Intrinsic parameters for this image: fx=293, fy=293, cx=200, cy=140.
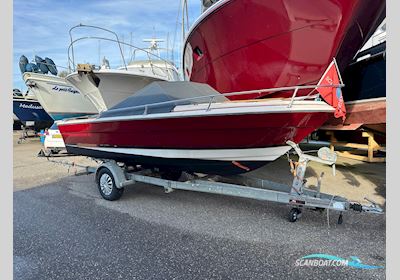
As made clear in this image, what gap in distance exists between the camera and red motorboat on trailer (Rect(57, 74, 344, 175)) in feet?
10.3

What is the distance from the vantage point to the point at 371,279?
2281 mm

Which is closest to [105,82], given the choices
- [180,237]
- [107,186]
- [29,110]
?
[107,186]

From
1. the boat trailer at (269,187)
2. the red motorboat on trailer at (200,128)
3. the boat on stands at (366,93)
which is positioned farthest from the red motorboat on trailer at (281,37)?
the boat trailer at (269,187)

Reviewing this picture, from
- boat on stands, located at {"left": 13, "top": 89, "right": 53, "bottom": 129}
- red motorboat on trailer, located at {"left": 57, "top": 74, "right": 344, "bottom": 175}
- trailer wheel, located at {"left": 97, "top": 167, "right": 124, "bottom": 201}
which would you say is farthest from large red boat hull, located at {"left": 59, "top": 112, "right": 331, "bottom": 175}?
boat on stands, located at {"left": 13, "top": 89, "right": 53, "bottom": 129}

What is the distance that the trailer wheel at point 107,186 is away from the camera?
431 cm

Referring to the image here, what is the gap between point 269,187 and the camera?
3.81 meters

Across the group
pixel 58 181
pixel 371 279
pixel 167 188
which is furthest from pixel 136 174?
pixel 371 279

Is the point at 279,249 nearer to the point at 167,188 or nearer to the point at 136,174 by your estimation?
the point at 167,188

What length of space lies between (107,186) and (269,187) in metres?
2.38

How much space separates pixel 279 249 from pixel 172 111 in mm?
1938

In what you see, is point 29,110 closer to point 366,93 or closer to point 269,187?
point 269,187

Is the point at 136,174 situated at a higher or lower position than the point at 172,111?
lower

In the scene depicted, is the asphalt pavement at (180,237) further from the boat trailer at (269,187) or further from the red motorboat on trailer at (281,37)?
the red motorboat on trailer at (281,37)

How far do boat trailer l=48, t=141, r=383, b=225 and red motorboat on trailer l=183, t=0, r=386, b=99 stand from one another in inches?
52.6
